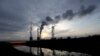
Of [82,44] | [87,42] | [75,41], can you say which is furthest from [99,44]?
[75,41]

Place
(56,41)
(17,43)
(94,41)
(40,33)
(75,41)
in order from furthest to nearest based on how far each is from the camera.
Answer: (17,43), (40,33), (56,41), (75,41), (94,41)

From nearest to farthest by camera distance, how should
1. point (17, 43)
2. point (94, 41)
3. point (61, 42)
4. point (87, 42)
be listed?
point (94, 41) → point (87, 42) → point (61, 42) → point (17, 43)

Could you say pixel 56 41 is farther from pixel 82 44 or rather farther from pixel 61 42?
pixel 82 44

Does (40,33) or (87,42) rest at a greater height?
(40,33)

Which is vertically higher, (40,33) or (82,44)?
(40,33)

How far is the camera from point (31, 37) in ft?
368

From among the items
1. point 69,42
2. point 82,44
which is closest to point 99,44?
point 82,44

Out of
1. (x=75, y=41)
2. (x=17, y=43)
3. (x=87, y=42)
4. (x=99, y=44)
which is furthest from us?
(x=17, y=43)

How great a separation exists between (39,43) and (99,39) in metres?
67.4

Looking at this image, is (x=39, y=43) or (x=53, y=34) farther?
(x=39, y=43)

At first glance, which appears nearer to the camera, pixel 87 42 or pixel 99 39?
pixel 99 39

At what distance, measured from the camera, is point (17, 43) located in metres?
Result: 140

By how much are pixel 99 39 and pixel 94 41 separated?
3695 millimetres

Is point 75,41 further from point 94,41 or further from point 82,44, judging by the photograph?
point 94,41
